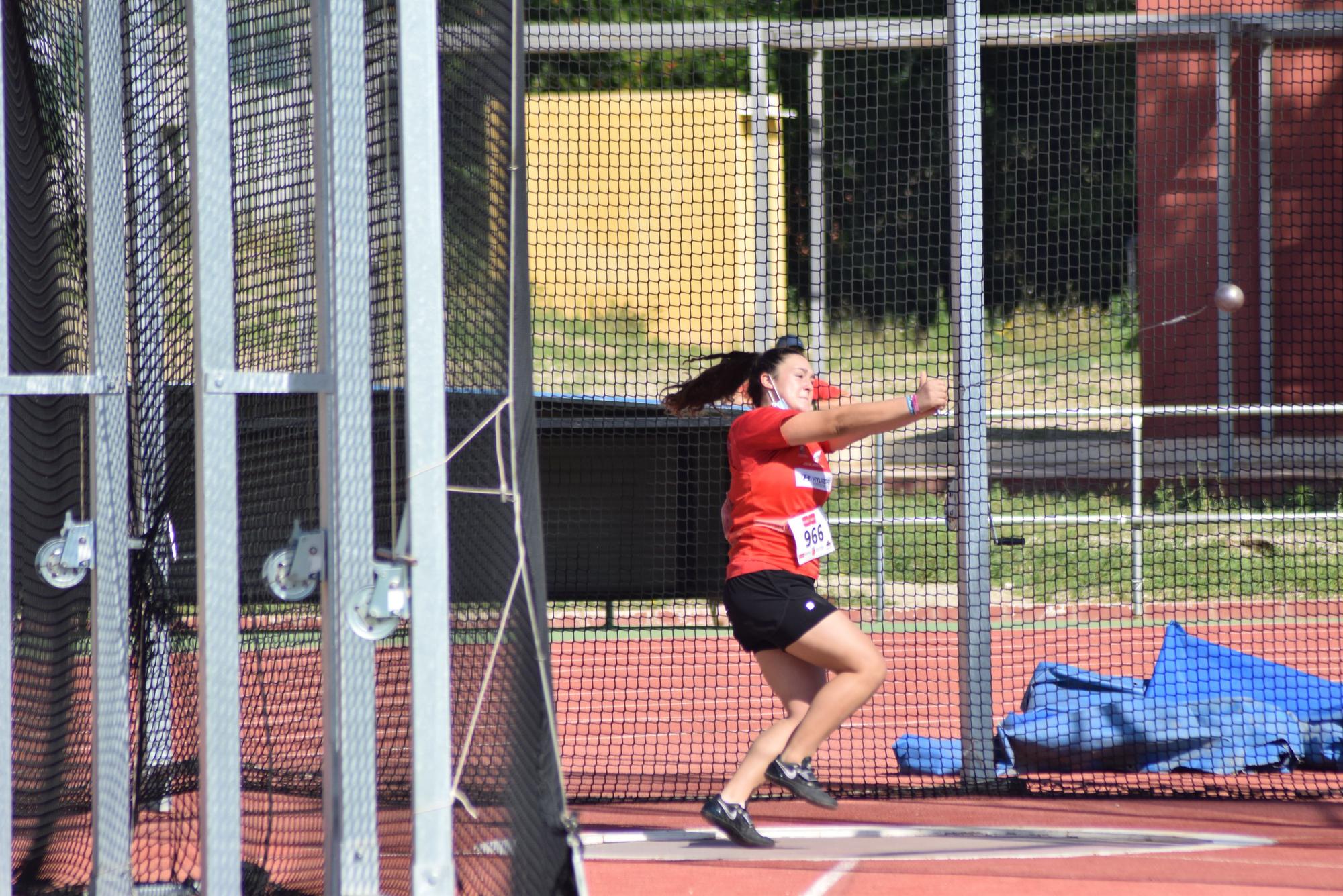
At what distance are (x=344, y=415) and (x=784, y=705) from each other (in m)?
2.45

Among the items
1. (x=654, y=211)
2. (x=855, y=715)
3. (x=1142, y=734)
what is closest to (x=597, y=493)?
(x=855, y=715)

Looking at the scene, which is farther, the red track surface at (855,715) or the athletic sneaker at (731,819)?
the red track surface at (855,715)

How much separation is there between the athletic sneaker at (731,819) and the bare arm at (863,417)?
4.16 feet

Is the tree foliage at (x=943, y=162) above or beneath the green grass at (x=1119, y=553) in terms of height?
above

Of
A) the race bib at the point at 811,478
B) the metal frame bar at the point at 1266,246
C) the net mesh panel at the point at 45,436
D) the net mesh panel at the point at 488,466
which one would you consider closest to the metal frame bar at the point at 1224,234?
the metal frame bar at the point at 1266,246

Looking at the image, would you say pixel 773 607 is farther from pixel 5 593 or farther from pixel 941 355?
pixel 941 355

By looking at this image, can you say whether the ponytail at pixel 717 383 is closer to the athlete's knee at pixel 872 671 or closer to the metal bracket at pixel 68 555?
the athlete's knee at pixel 872 671

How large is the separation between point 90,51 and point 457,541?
1.52 meters

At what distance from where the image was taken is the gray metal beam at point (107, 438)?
3.43m

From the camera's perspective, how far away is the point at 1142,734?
19.8 ft

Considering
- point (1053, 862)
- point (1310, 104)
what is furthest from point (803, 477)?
point (1310, 104)

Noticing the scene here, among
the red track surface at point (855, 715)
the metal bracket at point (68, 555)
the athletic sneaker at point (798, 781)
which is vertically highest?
the metal bracket at point (68, 555)

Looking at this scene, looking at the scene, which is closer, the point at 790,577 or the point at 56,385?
the point at 56,385

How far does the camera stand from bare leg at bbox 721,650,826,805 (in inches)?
186
